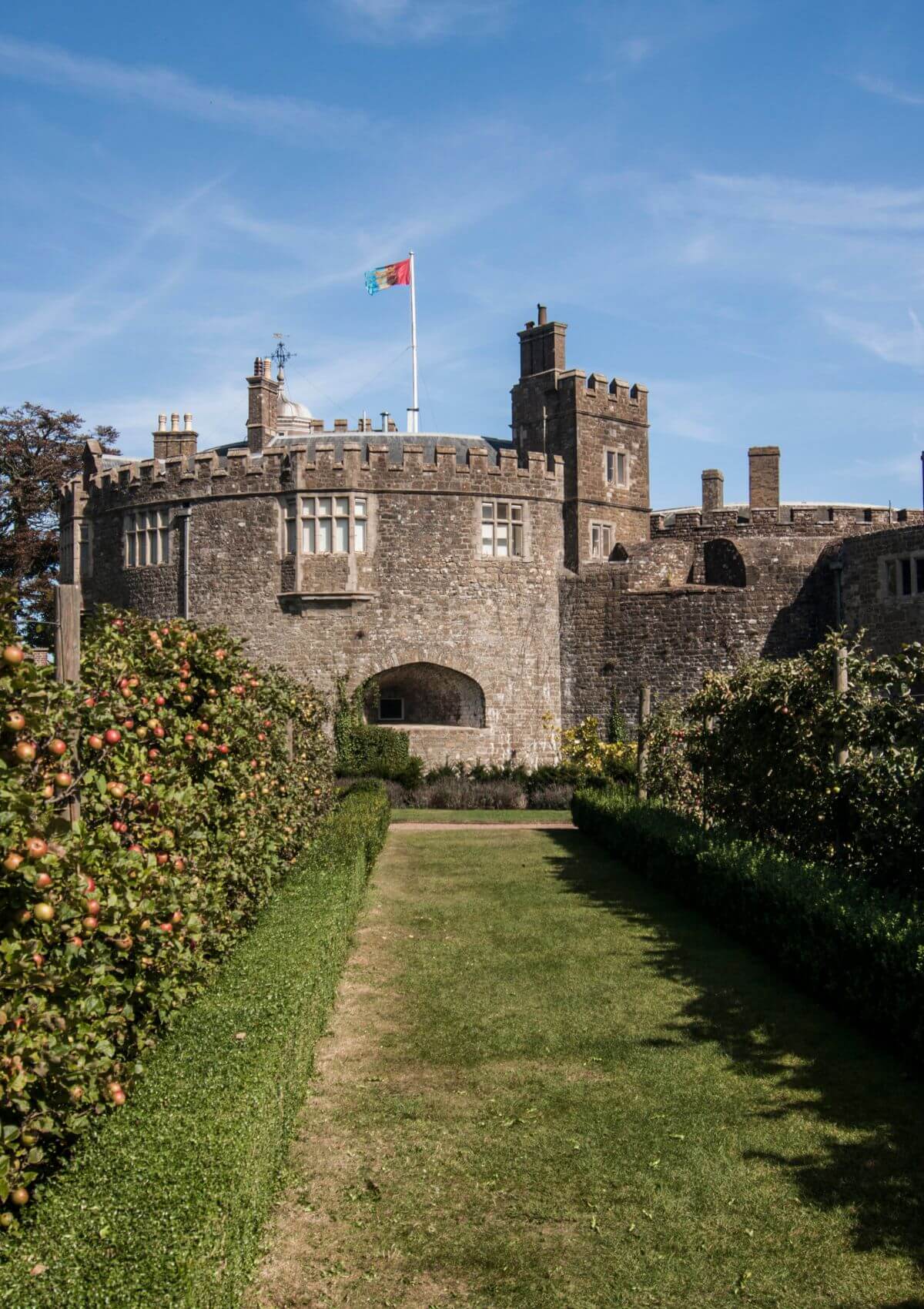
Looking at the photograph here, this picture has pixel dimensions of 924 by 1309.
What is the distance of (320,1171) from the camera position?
591cm

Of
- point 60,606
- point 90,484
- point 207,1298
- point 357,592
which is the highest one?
point 90,484

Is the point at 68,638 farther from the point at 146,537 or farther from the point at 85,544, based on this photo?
the point at 85,544

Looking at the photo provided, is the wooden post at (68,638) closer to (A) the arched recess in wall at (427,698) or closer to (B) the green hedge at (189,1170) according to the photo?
(B) the green hedge at (189,1170)

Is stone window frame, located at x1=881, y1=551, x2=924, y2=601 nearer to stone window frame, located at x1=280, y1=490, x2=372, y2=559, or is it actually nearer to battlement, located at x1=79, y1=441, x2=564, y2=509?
battlement, located at x1=79, y1=441, x2=564, y2=509

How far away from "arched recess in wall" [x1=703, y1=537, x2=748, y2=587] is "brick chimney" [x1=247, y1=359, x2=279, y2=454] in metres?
12.6

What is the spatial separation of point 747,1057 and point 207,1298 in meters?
4.39

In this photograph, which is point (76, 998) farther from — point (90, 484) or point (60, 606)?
point (90, 484)

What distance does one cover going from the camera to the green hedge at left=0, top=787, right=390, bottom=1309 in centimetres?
391

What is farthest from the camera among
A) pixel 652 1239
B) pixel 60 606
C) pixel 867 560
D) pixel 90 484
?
pixel 90 484

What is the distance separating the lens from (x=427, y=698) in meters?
30.5

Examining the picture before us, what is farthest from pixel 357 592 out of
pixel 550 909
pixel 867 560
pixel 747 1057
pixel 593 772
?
pixel 747 1057

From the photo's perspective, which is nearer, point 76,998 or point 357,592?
point 76,998

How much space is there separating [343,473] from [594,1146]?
2422cm

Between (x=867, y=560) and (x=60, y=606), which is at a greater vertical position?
(x=867, y=560)
